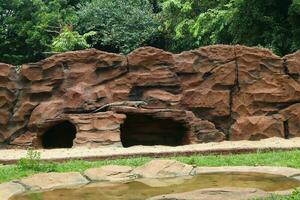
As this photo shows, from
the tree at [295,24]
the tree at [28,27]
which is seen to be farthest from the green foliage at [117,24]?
the tree at [295,24]

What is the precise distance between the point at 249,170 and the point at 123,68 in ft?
18.2

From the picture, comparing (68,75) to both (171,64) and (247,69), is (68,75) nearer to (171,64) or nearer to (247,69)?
(171,64)

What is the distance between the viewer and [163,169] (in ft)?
24.3

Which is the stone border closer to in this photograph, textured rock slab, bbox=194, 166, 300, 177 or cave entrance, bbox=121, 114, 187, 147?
textured rock slab, bbox=194, 166, 300, 177

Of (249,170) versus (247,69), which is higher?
(247,69)

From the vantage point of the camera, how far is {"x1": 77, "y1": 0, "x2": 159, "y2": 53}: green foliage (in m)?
20.5

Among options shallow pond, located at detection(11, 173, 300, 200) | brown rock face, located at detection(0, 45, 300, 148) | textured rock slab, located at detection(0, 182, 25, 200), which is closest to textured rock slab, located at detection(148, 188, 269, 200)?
shallow pond, located at detection(11, 173, 300, 200)

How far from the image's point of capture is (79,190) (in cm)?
645

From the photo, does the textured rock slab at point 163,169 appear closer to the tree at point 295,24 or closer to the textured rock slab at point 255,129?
the textured rock slab at point 255,129

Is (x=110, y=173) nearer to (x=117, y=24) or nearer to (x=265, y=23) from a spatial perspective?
(x=265, y=23)

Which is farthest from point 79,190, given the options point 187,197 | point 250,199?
point 250,199

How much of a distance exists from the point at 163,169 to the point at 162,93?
16.7ft

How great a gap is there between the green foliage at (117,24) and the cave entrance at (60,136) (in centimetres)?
760

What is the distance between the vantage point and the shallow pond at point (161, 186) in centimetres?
610
